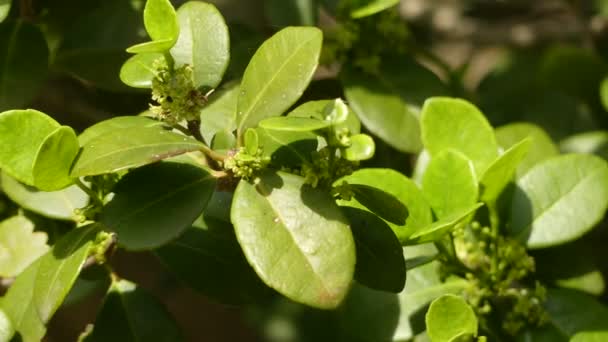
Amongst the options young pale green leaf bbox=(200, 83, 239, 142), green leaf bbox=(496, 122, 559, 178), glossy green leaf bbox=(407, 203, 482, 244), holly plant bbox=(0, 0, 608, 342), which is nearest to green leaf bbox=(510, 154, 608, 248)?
holly plant bbox=(0, 0, 608, 342)

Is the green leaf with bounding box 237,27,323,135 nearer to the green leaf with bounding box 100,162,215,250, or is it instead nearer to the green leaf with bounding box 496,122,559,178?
the green leaf with bounding box 100,162,215,250

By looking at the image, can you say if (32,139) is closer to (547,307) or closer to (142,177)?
(142,177)

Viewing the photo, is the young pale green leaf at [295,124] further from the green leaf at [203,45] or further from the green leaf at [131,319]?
the green leaf at [131,319]

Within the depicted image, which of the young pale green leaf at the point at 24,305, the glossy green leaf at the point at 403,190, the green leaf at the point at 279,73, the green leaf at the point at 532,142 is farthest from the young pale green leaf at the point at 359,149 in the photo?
the green leaf at the point at 532,142

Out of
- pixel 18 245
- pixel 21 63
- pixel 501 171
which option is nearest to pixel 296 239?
pixel 501 171

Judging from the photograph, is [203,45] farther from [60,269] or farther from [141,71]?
[60,269]

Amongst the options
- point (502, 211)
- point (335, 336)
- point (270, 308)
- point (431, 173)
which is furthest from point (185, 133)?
point (270, 308)
